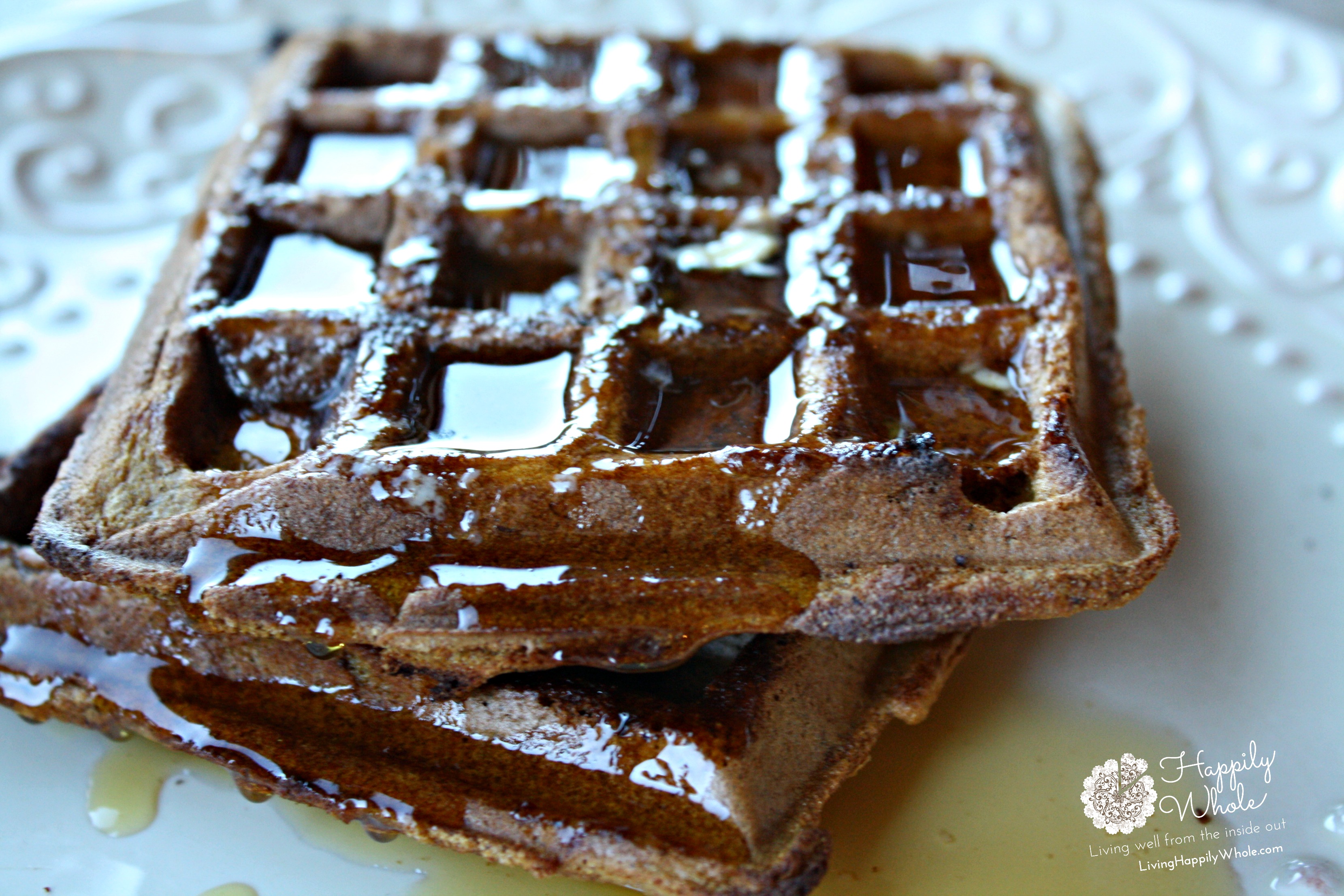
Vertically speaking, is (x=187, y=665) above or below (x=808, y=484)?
below

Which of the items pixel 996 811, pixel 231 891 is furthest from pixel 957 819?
pixel 231 891

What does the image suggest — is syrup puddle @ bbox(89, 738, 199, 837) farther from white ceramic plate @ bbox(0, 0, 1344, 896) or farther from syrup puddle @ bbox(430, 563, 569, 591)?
syrup puddle @ bbox(430, 563, 569, 591)

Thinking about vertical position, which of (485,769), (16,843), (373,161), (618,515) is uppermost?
(373,161)

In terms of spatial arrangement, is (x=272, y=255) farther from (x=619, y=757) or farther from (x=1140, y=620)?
(x=1140, y=620)

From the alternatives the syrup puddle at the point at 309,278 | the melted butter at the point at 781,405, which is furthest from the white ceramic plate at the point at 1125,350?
the syrup puddle at the point at 309,278

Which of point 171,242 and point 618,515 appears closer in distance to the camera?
point 618,515

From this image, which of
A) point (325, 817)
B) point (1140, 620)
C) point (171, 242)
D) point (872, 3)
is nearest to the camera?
point (325, 817)

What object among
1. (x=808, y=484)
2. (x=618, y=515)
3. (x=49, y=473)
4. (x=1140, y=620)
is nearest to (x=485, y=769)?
(x=618, y=515)

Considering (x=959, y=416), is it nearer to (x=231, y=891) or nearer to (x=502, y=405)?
(x=502, y=405)

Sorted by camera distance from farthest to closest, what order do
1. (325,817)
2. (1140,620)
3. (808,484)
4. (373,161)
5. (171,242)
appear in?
(171,242) → (373,161) → (1140,620) → (325,817) → (808,484)
